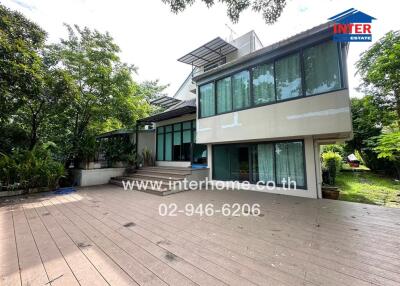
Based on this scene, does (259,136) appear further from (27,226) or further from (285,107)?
(27,226)

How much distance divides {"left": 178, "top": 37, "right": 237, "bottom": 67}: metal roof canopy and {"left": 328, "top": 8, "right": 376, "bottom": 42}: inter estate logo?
5.41 meters

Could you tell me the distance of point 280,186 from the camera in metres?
6.58

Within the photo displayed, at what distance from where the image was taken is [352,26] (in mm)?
5215

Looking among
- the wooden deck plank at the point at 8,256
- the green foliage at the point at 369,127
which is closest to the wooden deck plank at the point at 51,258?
the wooden deck plank at the point at 8,256

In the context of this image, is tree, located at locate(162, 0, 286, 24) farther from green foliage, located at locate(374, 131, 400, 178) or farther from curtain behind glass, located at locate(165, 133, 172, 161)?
green foliage, located at locate(374, 131, 400, 178)

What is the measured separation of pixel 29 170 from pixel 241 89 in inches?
352

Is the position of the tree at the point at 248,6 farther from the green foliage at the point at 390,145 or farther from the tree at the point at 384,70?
the tree at the point at 384,70

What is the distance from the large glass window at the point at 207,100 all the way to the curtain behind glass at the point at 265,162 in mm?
2688

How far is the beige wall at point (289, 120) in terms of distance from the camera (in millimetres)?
4828

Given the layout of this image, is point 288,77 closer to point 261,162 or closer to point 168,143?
point 261,162

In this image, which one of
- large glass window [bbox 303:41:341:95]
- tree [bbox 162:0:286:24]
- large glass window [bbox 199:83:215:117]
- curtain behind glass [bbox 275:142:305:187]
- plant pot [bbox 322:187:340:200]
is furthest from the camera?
large glass window [bbox 199:83:215:117]

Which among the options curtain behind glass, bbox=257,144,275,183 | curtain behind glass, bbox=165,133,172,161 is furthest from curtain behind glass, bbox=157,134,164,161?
curtain behind glass, bbox=257,144,275,183

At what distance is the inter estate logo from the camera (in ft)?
16.0

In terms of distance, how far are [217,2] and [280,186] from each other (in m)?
6.06
